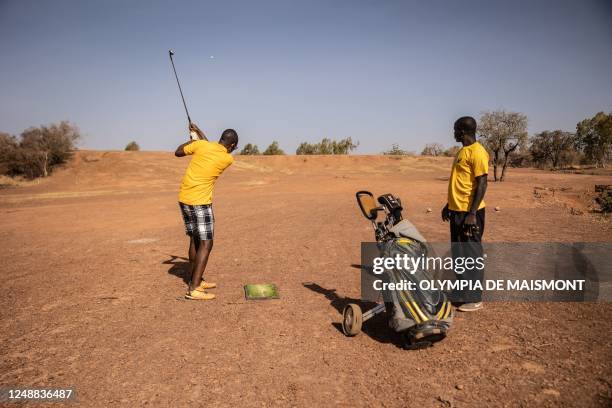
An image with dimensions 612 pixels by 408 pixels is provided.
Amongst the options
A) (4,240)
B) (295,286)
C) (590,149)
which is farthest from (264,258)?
(590,149)

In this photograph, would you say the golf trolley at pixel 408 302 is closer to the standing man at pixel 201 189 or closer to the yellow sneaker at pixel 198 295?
the yellow sneaker at pixel 198 295

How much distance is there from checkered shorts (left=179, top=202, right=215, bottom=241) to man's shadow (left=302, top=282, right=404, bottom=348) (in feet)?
5.79

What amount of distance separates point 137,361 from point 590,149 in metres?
70.8

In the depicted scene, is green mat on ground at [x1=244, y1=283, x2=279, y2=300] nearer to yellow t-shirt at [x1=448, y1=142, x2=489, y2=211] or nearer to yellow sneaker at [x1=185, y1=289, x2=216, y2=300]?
A: yellow sneaker at [x1=185, y1=289, x2=216, y2=300]

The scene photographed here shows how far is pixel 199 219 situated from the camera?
16.4 ft

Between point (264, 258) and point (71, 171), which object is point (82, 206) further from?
point (71, 171)

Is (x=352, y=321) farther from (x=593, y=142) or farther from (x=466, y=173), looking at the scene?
(x=593, y=142)

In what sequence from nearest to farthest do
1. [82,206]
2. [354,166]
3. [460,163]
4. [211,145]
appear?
[460,163], [211,145], [82,206], [354,166]

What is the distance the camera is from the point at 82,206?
16844 mm

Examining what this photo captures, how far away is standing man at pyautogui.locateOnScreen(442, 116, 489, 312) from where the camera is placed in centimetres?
431

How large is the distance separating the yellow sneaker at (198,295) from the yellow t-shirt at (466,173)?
11.3ft

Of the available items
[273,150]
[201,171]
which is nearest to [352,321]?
[201,171]

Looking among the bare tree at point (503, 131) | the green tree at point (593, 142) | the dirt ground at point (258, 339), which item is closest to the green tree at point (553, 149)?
the green tree at point (593, 142)

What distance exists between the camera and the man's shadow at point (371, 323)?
13.1ft
